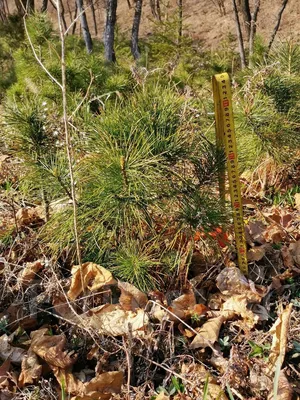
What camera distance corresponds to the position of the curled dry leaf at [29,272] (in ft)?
6.36

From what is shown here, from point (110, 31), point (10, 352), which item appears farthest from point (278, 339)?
point (110, 31)

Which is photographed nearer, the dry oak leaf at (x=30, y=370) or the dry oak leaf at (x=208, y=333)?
the dry oak leaf at (x=30, y=370)

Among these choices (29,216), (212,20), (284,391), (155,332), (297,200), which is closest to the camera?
(284,391)

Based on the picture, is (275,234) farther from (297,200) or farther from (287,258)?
(297,200)

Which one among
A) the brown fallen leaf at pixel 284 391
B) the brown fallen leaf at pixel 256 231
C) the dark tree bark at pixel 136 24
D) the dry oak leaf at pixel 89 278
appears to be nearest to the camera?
the brown fallen leaf at pixel 284 391

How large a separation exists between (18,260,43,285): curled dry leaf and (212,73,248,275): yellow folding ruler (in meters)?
0.86

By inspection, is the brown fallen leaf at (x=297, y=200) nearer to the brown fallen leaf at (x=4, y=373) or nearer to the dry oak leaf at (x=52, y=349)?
the dry oak leaf at (x=52, y=349)

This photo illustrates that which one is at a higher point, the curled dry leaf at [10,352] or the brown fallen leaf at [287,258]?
the brown fallen leaf at [287,258]

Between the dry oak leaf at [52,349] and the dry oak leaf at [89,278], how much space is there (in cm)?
19

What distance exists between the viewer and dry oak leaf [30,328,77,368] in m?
1.61

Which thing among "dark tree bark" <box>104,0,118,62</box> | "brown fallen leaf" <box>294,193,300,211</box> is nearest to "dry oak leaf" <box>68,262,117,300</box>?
"brown fallen leaf" <box>294,193,300,211</box>

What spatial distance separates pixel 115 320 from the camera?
1.74 m

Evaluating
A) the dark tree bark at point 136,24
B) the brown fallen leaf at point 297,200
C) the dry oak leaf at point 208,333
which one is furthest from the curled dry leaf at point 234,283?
the dark tree bark at point 136,24

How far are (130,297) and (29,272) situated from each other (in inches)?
19.1
